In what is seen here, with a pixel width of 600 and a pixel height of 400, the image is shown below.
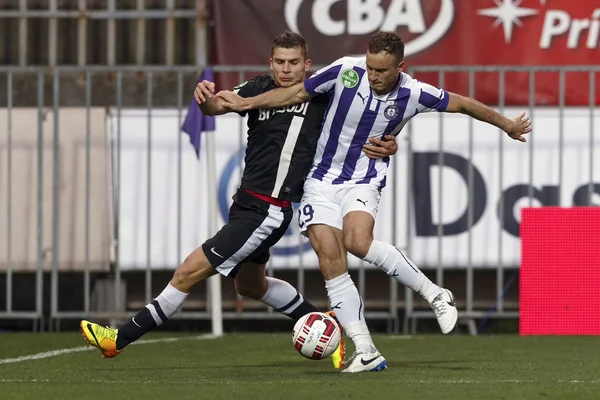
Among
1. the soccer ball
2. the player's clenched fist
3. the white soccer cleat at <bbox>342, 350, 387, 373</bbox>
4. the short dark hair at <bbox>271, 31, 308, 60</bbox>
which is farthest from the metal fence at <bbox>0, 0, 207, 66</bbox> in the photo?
the white soccer cleat at <bbox>342, 350, 387, 373</bbox>

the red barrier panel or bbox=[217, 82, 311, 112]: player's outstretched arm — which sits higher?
bbox=[217, 82, 311, 112]: player's outstretched arm

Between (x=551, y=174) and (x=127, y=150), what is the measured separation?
3.33m

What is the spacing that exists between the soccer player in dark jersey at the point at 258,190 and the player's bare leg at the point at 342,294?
1.12ft

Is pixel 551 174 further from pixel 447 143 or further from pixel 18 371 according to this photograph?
pixel 18 371

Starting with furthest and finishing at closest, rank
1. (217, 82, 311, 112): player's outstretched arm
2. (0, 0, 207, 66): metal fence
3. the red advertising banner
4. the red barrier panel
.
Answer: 1. (0, 0, 207, 66): metal fence
2. the red advertising banner
3. the red barrier panel
4. (217, 82, 311, 112): player's outstretched arm

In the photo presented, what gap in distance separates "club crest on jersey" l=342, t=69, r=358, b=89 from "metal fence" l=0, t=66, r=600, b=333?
389 centimetres

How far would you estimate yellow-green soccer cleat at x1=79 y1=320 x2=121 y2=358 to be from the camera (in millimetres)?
8195

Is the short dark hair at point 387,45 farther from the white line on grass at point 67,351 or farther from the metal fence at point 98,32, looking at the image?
the metal fence at point 98,32

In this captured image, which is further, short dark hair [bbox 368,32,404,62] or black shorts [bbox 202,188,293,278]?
black shorts [bbox 202,188,293,278]

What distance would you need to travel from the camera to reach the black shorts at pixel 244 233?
8.25m

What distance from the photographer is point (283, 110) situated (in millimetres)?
8352

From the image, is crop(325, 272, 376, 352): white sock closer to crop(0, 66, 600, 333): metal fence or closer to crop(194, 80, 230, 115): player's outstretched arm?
crop(194, 80, 230, 115): player's outstretched arm

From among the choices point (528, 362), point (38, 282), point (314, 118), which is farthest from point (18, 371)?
point (38, 282)

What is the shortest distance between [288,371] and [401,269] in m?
0.79
